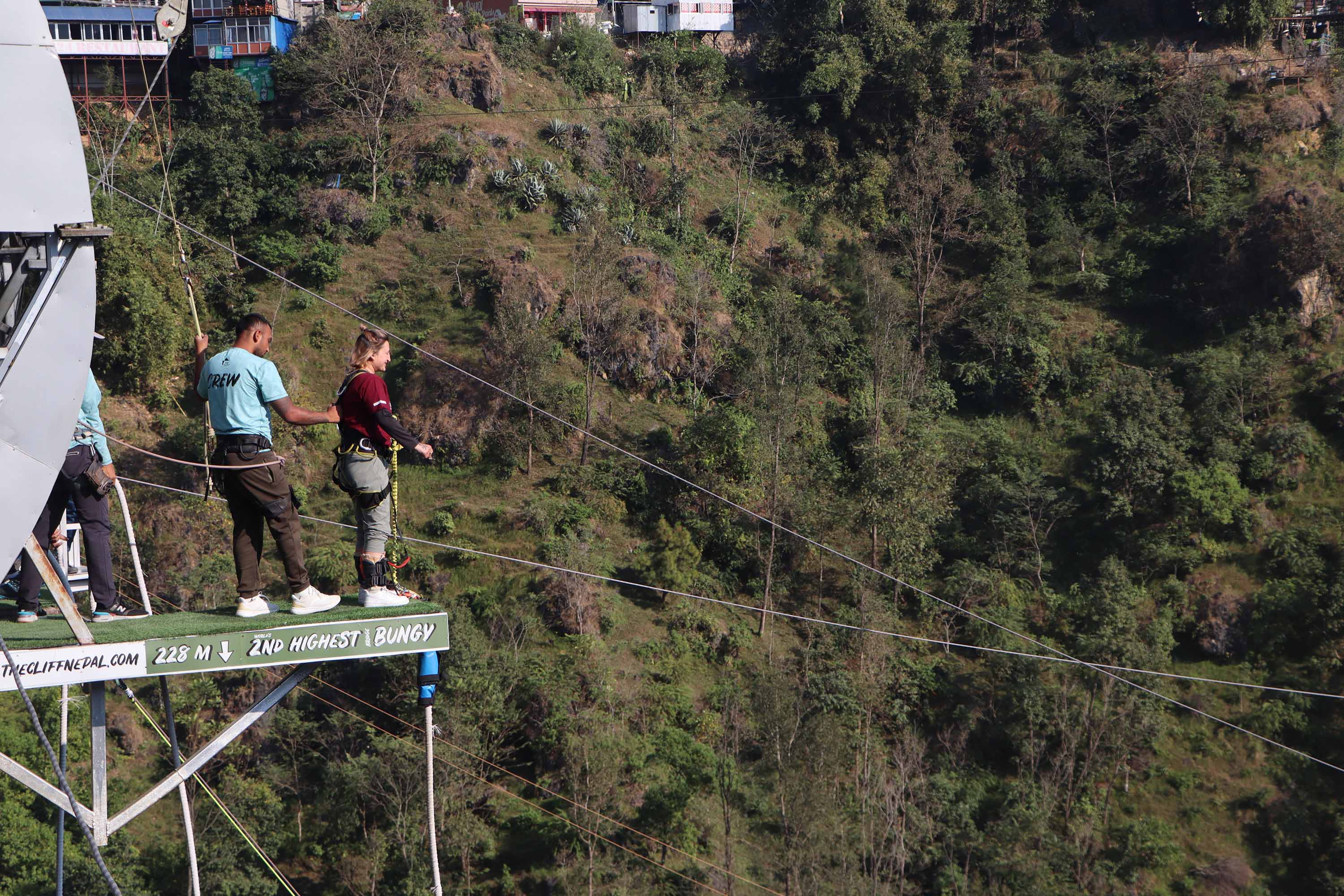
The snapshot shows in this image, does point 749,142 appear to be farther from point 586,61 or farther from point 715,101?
point 586,61

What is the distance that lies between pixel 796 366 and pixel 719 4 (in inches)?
982

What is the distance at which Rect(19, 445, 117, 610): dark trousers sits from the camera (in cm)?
970

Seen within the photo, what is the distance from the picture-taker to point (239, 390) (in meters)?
8.91

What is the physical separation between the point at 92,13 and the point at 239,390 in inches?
1765

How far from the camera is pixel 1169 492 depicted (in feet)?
121

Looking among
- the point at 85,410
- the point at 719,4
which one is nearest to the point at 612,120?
the point at 719,4

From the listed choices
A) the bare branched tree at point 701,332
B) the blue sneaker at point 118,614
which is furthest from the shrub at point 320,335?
the blue sneaker at point 118,614

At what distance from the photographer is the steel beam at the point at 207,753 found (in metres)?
7.85

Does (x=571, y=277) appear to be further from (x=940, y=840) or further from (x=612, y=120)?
(x=940, y=840)

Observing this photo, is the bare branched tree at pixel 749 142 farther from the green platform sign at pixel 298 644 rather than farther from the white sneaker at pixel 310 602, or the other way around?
the green platform sign at pixel 298 644

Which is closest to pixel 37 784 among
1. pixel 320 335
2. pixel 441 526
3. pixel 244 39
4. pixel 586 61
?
pixel 441 526

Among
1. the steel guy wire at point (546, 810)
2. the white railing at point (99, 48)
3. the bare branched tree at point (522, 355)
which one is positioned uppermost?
the white railing at point (99, 48)

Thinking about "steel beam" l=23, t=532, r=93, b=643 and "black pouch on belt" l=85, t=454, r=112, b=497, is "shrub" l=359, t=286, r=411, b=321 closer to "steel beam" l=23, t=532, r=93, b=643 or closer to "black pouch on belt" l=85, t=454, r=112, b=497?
"black pouch on belt" l=85, t=454, r=112, b=497

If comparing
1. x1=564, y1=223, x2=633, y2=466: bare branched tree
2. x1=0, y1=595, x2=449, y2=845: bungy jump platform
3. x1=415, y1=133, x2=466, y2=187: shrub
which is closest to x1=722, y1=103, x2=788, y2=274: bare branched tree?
x1=415, y1=133, x2=466, y2=187: shrub
